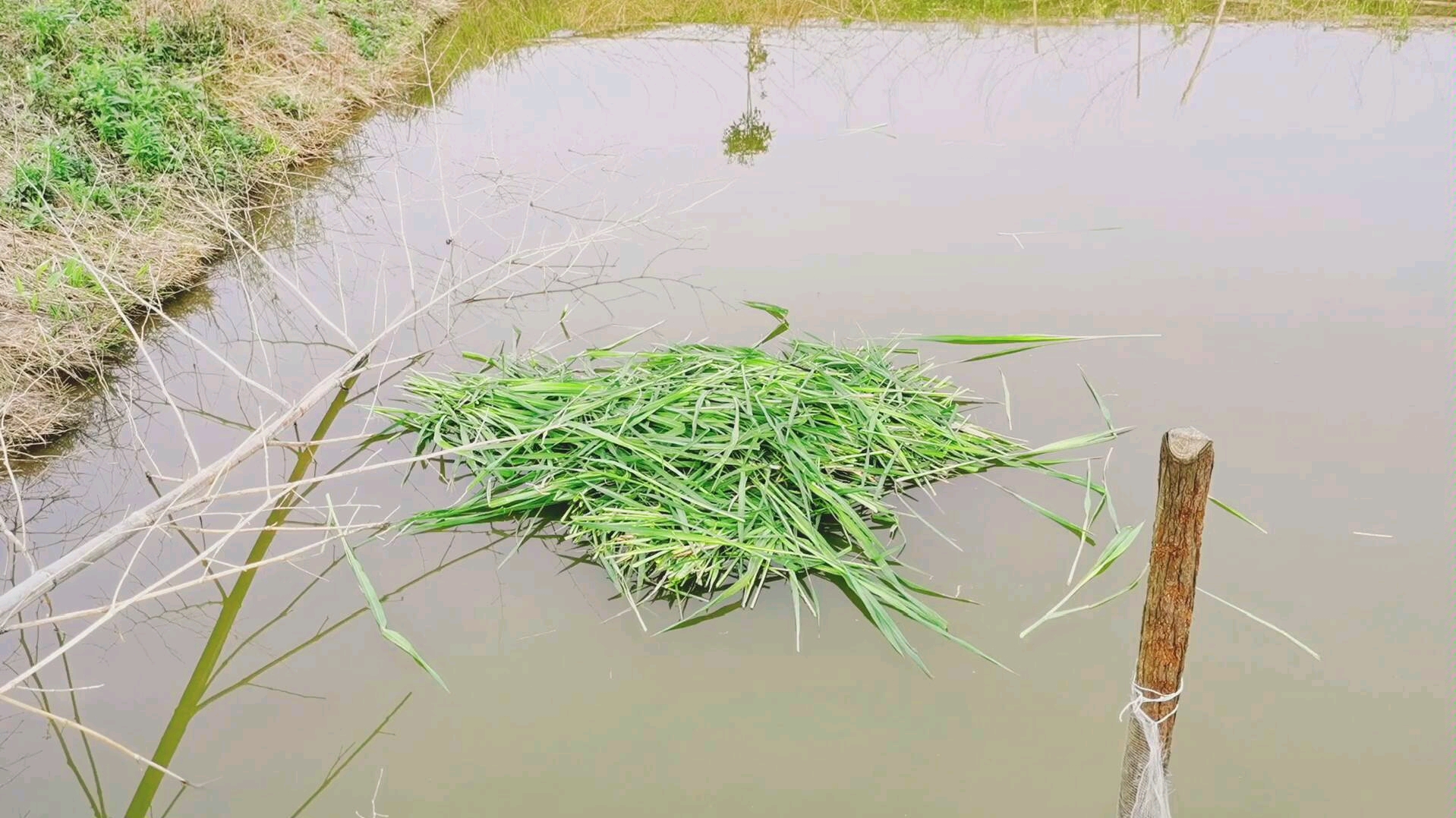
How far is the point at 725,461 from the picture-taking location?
109 inches

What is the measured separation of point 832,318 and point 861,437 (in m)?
1.08

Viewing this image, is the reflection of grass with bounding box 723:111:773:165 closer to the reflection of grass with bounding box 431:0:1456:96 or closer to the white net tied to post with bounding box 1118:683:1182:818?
the reflection of grass with bounding box 431:0:1456:96

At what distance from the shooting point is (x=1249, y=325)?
3746mm

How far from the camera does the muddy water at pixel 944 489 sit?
7.68 ft

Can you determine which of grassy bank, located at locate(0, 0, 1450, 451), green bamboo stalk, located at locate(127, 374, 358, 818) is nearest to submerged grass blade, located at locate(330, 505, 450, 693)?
green bamboo stalk, located at locate(127, 374, 358, 818)

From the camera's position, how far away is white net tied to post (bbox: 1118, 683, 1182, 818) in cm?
181

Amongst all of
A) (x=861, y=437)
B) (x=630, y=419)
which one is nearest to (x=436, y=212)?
(x=630, y=419)

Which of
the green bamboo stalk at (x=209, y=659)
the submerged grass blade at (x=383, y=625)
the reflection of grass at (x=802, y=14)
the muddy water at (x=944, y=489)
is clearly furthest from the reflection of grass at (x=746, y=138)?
the submerged grass blade at (x=383, y=625)

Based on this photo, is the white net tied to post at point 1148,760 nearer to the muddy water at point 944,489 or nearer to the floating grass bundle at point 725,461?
the muddy water at point 944,489

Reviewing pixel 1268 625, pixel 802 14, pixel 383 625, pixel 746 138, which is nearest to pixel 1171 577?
pixel 1268 625

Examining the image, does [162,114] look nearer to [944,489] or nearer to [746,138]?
[746,138]

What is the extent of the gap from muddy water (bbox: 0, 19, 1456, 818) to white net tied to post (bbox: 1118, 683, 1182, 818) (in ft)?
1.10

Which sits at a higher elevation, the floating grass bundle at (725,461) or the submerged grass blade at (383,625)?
the floating grass bundle at (725,461)

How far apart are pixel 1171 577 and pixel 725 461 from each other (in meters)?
1.30
